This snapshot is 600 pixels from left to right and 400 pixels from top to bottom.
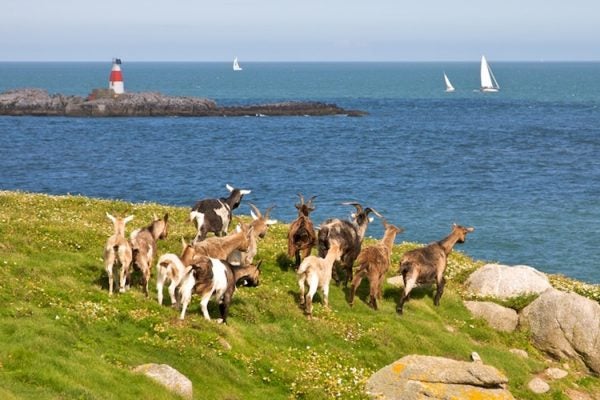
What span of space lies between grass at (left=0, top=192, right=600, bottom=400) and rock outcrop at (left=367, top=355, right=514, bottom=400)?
0.78m

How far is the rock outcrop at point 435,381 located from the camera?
75.9 ft

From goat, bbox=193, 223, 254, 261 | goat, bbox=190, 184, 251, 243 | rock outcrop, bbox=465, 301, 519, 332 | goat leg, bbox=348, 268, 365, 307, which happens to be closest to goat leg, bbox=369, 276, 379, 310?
goat leg, bbox=348, 268, 365, 307

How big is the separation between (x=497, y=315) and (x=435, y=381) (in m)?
9.37

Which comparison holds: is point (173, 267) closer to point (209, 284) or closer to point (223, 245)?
point (209, 284)

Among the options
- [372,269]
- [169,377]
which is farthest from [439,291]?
[169,377]

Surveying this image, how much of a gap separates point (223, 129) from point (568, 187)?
78109mm

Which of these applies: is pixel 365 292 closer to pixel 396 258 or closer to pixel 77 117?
pixel 396 258

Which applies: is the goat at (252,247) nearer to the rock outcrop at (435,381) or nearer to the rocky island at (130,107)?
the rock outcrop at (435,381)

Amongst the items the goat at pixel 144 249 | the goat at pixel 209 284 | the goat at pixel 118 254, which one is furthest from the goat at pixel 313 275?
the goat at pixel 118 254

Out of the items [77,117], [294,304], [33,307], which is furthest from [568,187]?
[77,117]

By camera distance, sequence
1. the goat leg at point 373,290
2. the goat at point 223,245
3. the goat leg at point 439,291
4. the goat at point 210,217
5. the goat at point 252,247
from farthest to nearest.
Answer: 1. the goat at point 210,217
2. the goat leg at point 439,291
3. the goat leg at point 373,290
4. the goat at point 252,247
5. the goat at point 223,245

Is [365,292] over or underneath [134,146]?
over

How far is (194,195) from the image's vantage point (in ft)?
280

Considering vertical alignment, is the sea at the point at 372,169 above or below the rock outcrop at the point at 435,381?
below
